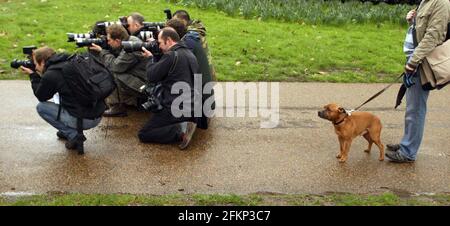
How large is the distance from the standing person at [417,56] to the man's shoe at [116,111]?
3.20 metres

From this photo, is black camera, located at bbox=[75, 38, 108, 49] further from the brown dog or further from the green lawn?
the brown dog

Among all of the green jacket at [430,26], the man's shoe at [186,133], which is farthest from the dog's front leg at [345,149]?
the man's shoe at [186,133]

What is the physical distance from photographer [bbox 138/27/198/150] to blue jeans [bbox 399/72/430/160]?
2.23 metres

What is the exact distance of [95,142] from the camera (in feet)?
20.9

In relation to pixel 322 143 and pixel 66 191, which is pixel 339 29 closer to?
pixel 322 143

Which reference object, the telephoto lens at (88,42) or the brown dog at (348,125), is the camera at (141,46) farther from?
the brown dog at (348,125)

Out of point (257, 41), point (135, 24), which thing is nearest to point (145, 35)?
point (135, 24)

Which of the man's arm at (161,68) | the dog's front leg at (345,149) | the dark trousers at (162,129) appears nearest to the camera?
the dog's front leg at (345,149)

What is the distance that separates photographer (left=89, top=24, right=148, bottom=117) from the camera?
22.9 feet

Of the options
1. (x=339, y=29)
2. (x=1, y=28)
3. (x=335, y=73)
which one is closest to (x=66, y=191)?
(x=335, y=73)

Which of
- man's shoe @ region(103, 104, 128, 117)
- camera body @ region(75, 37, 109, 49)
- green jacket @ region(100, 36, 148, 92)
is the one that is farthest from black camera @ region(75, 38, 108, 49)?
man's shoe @ region(103, 104, 128, 117)

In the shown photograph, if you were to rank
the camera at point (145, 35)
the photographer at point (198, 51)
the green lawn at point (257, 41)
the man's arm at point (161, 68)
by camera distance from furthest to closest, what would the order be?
the green lawn at point (257, 41) < the camera at point (145, 35) < the photographer at point (198, 51) < the man's arm at point (161, 68)

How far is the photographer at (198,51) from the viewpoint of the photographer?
6770mm

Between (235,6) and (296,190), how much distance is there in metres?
8.32
